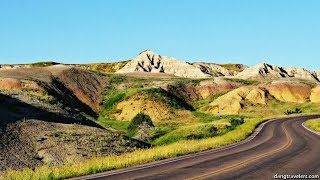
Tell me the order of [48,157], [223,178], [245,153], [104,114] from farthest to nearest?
[104,114]
[48,157]
[245,153]
[223,178]

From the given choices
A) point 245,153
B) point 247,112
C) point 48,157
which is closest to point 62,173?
point 245,153

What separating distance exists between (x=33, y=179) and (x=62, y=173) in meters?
1.43

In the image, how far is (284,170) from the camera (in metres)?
18.5

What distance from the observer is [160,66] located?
182250mm

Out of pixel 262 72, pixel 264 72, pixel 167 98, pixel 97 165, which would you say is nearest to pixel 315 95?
pixel 167 98

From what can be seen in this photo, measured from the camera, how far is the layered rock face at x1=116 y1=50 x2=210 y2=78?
575ft

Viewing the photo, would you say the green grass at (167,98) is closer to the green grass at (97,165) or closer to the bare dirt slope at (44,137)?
the bare dirt slope at (44,137)

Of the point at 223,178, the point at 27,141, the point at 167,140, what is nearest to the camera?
the point at 223,178

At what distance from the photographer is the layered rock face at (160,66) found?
175 meters

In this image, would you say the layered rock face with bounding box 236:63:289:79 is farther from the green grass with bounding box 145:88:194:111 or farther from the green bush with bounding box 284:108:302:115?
the green grass with bounding box 145:88:194:111

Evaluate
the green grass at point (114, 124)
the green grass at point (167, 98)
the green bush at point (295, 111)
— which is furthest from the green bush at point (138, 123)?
the green bush at point (295, 111)

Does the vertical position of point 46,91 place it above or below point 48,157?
above

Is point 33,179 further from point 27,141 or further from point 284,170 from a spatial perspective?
point 27,141

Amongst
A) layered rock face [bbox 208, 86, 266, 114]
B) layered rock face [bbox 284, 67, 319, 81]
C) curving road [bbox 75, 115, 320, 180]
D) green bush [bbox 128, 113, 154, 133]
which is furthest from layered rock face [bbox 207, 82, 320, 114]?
curving road [bbox 75, 115, 320, 180]
